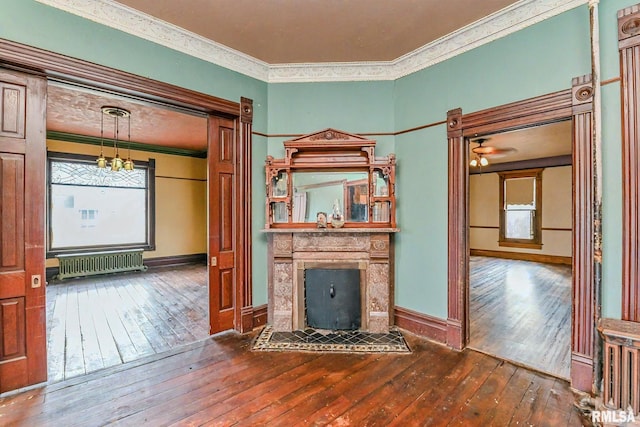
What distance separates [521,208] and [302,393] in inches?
351

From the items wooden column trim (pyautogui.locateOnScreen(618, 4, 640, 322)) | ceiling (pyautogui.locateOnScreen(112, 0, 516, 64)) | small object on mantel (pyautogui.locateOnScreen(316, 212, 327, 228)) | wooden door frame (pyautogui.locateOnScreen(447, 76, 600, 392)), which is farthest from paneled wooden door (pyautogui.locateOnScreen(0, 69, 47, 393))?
wooden column trim (pyautogui.locateOnScreen(618, 4, 640, 322))

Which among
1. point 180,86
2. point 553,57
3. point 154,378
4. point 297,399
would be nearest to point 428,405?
point 297,399

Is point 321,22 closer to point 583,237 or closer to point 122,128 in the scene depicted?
point 583,237

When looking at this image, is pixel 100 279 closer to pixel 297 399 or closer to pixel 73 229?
pixel 73 229

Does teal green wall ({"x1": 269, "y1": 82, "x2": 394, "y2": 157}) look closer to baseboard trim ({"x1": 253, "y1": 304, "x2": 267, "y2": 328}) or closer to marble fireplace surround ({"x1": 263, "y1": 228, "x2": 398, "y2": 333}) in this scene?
marble fireplace surround ({"x1": 263, "y1": 228, "x2": 398, "y2": 333})

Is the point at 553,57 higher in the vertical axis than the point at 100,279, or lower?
higher

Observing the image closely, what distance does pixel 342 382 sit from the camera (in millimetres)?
2346

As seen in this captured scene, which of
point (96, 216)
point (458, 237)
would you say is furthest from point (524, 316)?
point (96, 216)

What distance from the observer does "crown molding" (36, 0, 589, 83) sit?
243cm

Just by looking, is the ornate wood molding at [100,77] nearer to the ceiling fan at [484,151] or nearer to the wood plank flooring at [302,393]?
the wood plank flooring at [302,393]

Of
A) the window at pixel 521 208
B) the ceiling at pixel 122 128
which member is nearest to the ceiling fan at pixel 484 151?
the window at pixel 521 208

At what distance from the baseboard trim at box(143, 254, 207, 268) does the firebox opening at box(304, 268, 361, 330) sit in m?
5.40

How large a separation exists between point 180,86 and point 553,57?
3.40m

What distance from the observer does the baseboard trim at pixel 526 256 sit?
775 centimetres
